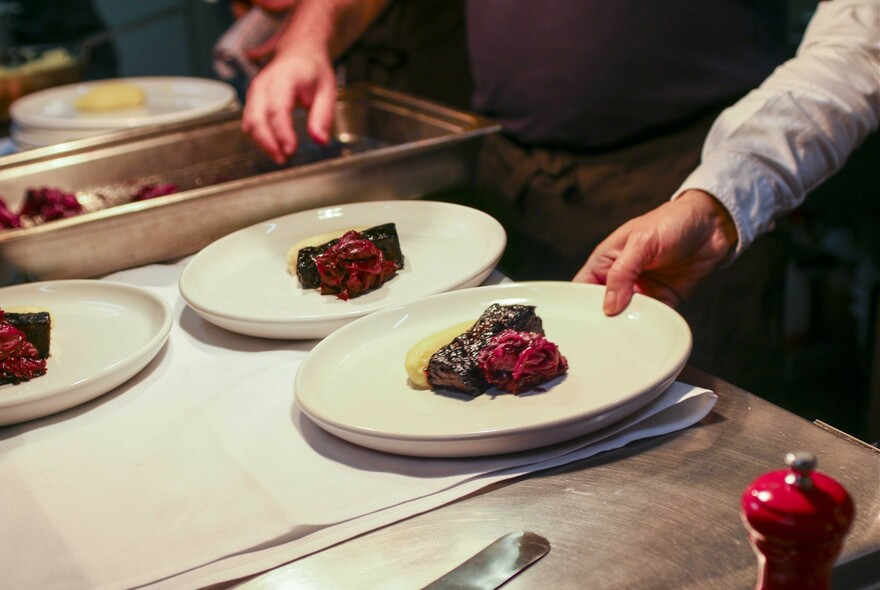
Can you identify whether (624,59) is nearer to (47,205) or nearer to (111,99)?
(47,205)

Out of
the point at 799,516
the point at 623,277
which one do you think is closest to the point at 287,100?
the point at 623,277

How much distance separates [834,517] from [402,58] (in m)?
2.95

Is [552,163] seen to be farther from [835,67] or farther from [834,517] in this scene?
[834,517]

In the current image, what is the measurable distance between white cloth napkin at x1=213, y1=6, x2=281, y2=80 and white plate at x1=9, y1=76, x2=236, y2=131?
672 millimetres

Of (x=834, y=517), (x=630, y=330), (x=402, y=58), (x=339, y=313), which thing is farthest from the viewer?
(x=402, y=58)

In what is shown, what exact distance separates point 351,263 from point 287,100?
738mm

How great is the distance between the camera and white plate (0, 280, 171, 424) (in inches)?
49.1

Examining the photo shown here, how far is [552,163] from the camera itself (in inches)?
91.0

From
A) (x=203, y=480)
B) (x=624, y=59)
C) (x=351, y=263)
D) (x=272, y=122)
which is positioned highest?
(x=624, y=59)

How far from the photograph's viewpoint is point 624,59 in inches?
82.6

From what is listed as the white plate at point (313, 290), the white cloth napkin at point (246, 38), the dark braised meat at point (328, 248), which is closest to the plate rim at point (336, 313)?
the white plate at point (313, 290)

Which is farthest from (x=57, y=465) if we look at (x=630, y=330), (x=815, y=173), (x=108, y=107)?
(x=108, y=107)

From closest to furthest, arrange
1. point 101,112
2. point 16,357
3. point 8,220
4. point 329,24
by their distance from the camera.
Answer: point 16,357 < point 8,220 < point 329,24 < point 101,112

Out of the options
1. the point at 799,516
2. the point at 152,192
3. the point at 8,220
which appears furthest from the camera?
the point at 152,192
